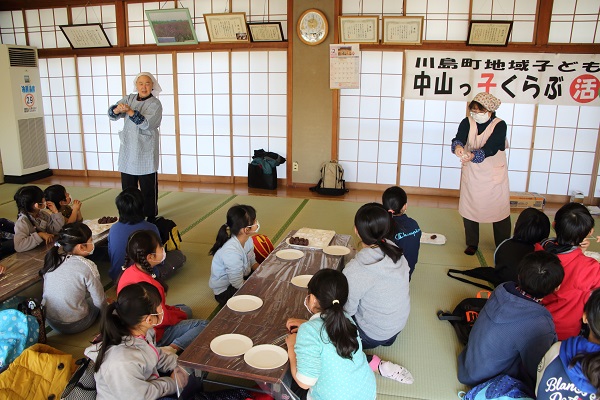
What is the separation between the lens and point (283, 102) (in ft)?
22.4

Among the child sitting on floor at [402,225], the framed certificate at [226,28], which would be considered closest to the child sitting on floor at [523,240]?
the child sitting on floor at [402,225]

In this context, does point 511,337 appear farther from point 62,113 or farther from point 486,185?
point 62,113

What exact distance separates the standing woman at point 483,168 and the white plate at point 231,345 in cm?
272

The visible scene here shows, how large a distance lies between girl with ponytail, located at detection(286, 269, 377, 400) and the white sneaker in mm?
624

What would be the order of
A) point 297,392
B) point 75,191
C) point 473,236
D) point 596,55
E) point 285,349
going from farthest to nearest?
point 75,191, point 596,55, point 473,236, point 297,392, point 285,349

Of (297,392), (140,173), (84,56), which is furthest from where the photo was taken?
(84,56)

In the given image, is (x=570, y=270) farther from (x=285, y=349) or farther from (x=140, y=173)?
(x=140, y=173)

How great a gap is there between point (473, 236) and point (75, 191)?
5.10 meters

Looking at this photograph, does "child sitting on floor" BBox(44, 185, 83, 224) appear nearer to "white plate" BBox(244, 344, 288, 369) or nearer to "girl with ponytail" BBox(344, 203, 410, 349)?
"white plate" BBox(244, 344, 288, 369)

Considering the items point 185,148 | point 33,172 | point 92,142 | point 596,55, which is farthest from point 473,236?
point 33,172

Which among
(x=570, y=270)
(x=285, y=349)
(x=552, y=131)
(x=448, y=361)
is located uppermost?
(x=552, y=131)

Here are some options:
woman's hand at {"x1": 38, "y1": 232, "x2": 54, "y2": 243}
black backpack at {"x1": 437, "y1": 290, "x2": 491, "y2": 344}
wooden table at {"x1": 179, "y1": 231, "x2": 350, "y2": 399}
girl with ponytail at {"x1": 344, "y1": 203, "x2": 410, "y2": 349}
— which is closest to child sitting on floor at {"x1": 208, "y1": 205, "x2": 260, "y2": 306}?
wooden table at {"x1": 179, "y1": 231, "x2": 350, "y2": 399}

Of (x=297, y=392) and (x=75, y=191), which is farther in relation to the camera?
(x=75, y=191)

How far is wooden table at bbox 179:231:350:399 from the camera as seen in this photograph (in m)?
2.02
